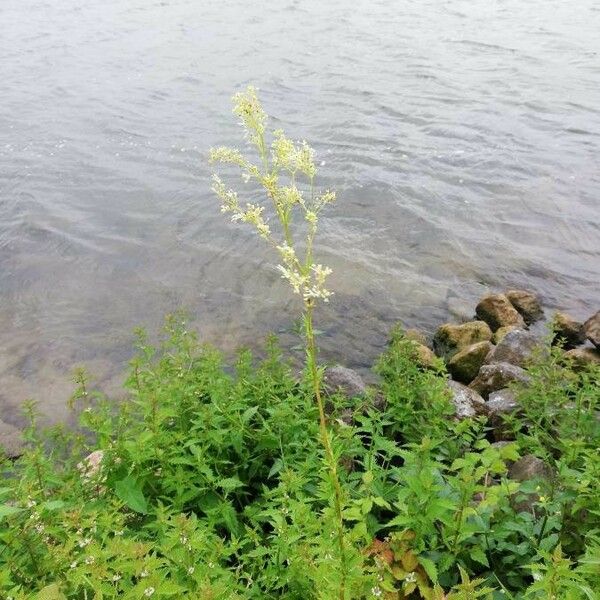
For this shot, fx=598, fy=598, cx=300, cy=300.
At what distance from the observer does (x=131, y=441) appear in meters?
3.76

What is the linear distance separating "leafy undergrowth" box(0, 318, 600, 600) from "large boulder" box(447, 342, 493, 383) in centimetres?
171

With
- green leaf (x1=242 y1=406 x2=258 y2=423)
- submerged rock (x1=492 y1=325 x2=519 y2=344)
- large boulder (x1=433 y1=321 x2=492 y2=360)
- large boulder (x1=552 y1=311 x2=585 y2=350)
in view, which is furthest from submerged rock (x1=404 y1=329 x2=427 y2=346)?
green leaf (x1=242 y1=406 x2=258 y2=423)

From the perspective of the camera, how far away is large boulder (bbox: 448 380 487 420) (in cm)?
539

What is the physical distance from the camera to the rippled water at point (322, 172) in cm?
816

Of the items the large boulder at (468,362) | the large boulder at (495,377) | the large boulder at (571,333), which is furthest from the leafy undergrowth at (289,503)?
the large boulder at (571,333)

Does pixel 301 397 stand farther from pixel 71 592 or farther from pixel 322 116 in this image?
pixel 322 116

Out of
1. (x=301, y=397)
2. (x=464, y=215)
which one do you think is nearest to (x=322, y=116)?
(x=464, y=215)

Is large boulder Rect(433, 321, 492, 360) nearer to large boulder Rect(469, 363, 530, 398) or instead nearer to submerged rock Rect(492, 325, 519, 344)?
submerged rock Rect(492, 325, 519, 344)

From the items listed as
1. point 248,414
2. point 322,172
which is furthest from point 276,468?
point 322,172

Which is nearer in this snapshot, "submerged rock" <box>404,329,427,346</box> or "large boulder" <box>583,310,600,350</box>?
"large boulder" <box>583,310,600,350</box>

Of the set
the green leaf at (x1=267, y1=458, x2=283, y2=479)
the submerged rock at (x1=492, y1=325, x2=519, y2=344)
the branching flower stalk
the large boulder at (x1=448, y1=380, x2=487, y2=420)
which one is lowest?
the submerged rock at (x1=492, y1=325, x2=519, y2=344)

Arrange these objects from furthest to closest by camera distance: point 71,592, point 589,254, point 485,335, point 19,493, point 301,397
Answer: point 589,254 < point 485,335 < point 301,397 < point 19,493 < point 71,592

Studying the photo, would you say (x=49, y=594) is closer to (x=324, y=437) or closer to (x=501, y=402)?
(x=324, y=437)

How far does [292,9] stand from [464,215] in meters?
15.2
